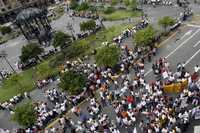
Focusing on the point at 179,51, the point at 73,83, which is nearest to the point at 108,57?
the point at 73,83

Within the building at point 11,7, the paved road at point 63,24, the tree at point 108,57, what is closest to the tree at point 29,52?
the paved road at point 63,24

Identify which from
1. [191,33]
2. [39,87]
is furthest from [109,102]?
[191,33]

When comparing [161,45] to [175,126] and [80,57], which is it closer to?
[80,57]

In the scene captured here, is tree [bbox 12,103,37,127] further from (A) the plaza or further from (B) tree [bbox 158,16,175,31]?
(B) tree [bbox 158,16,175,31]

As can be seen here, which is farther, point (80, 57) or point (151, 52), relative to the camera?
point (80, 57)

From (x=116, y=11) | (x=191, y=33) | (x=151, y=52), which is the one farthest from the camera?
(x=116, y=11)
